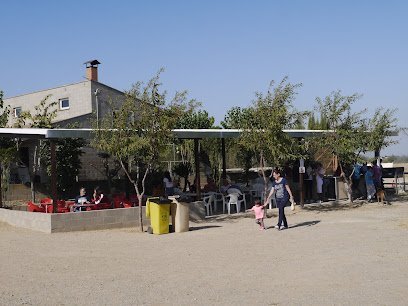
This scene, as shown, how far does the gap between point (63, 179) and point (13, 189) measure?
78.8 inches

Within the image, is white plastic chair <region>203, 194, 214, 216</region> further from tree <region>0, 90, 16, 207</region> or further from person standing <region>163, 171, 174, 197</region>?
tree <region>0, 90, 16, 207</region>

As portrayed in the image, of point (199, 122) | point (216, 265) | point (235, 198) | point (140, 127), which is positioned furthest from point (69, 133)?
point (199, 122)

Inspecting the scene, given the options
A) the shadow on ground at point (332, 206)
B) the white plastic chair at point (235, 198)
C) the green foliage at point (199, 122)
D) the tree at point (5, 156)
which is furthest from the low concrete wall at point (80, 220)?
the green foliage at point (199, 122)

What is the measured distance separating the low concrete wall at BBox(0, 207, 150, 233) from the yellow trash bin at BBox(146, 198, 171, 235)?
128 centimetres

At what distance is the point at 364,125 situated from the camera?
63.2 ft

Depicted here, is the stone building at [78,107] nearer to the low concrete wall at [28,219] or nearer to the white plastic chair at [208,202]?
the white plastic chair at [208,202]

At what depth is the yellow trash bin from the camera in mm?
13992

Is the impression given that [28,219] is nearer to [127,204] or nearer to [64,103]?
[127,204]

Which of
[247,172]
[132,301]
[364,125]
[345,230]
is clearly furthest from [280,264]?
[247,172]

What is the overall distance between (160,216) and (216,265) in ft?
14.4

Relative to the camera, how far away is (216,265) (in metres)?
9.78


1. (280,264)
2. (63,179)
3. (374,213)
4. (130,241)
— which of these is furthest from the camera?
(63,179)

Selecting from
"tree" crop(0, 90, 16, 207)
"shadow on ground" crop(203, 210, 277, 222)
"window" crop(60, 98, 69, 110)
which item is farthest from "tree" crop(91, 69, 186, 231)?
"window" crop(60, 98, 69, 110)

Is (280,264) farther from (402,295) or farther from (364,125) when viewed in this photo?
(364,125)
